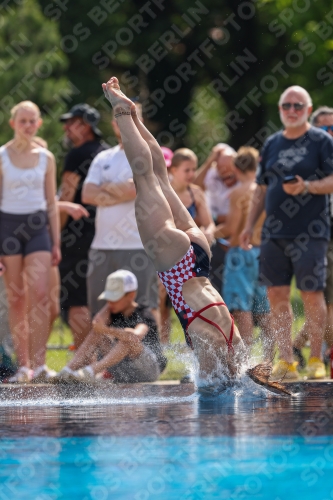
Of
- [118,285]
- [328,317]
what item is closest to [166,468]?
[118,285]

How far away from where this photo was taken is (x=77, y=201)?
9398 millimetres

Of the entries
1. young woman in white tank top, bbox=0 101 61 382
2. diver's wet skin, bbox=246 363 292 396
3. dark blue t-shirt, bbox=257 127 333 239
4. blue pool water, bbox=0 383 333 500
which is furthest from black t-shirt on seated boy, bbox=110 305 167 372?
diver's wet skin, bbox=246 363 292 396

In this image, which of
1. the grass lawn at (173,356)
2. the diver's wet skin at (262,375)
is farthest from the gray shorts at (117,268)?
the diver's wet skin at (262,375)

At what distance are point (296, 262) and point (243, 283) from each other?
44.3 inches

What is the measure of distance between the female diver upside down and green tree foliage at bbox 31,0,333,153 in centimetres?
1791

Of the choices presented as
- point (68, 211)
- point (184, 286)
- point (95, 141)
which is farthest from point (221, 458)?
point (95, 141)

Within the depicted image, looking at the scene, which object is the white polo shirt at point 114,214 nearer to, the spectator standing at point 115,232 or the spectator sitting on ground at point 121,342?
the spectator standing at point 115,232

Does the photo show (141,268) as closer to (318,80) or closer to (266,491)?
(266,491)

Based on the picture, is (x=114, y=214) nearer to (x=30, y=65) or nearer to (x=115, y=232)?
(x=115, y=232)

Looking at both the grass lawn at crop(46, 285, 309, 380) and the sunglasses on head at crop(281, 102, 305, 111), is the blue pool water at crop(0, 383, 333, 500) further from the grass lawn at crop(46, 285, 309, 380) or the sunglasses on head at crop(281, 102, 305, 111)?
the sunglasses on head at crop(281, 102, 305, 111)

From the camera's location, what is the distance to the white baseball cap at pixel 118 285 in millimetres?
7707

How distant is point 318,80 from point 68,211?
493 inches

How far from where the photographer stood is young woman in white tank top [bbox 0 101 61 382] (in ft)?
27.3

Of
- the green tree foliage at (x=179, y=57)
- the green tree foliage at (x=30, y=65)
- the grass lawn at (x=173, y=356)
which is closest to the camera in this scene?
the grass lawn at (x=173, y=356)
